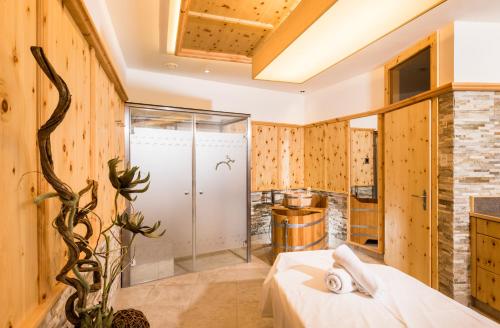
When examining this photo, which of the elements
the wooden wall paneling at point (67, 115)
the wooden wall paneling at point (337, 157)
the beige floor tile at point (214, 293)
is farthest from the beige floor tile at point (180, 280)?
the wooden wall paneling at point (337, 157)

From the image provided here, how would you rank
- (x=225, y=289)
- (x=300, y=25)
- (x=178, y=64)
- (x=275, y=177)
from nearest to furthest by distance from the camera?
(x=300, y=25) < (x=225, y=289) < (x=178, y=64) < (x=275, y=177)

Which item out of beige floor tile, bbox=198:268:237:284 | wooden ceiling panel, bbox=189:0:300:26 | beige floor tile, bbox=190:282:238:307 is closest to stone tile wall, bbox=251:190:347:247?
beige floor tile, bbox=198:268:237:284

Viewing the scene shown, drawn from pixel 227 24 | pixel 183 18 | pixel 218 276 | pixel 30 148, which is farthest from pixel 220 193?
pixel 30 148

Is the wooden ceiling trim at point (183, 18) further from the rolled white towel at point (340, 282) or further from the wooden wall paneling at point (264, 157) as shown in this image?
the wooden wall paneling at point (264, 157)

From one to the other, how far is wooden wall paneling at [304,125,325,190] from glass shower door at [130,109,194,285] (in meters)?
Answer: 2.50

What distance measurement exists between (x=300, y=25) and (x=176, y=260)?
3.27 m

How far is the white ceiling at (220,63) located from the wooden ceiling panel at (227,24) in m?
0.26

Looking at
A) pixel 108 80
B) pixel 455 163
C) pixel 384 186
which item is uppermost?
pixel 108 80

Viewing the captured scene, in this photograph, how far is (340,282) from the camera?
1.52 metres

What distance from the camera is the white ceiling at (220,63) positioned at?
2.27 metres

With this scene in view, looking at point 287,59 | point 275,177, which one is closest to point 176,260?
point 275,177

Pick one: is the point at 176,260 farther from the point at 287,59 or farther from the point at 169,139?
the point at 287,59

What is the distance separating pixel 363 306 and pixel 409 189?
7.16 ft

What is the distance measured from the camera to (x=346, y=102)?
13.7 feet
